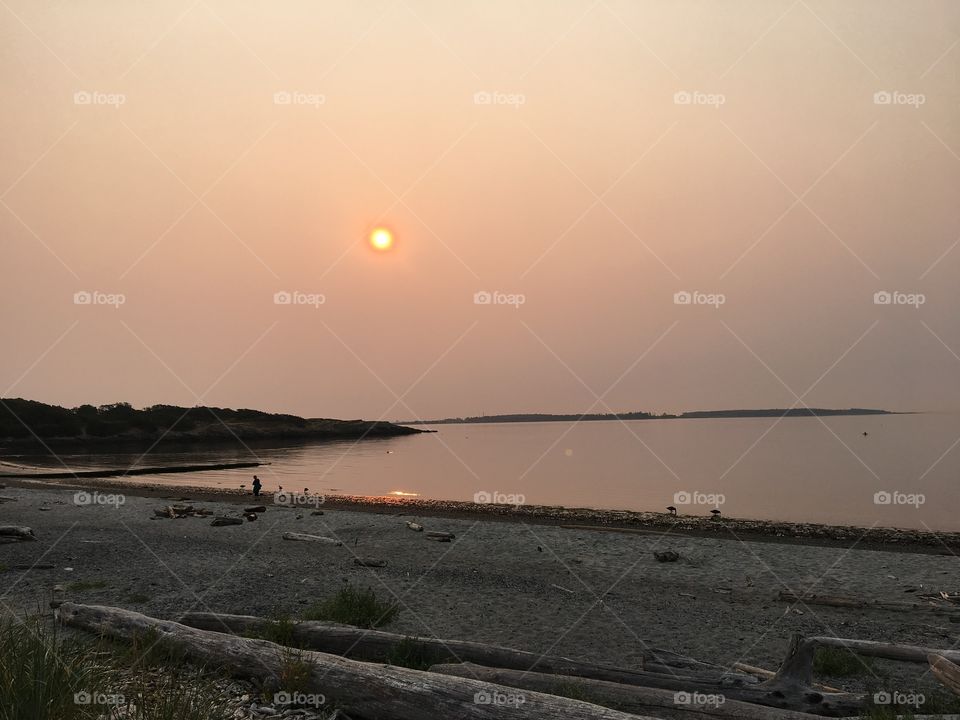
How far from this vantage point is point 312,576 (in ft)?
50.6

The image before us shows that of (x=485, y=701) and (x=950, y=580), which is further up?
(x=950, y=580)

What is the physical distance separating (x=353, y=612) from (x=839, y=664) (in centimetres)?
807

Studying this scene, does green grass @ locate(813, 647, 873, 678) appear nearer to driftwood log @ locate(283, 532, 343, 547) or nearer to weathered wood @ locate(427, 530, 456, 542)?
weathered wood @ locate(427, 530, 456, 542)

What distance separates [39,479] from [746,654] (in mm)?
55132

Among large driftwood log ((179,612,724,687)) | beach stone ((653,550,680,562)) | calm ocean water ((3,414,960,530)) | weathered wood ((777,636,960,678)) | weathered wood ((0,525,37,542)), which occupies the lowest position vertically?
weathered wood ((0,525,37,542))

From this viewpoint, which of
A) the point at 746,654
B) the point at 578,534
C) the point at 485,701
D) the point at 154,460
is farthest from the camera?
the point at 154,460

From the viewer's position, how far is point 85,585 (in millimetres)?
13195

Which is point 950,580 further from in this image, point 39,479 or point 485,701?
point 39,479

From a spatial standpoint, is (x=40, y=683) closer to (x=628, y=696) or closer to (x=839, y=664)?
(x=628, y=696)

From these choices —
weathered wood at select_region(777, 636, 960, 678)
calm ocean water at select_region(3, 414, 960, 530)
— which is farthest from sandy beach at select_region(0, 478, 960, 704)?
calm ocean water at select_region(3, 414, 960, 530)

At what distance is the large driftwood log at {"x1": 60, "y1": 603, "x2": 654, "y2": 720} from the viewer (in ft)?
18.5

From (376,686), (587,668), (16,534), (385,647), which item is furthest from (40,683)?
(16,534)

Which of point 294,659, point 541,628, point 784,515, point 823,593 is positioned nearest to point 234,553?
point 541,628

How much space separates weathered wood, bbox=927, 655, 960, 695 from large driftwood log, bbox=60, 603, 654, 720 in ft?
13.5
